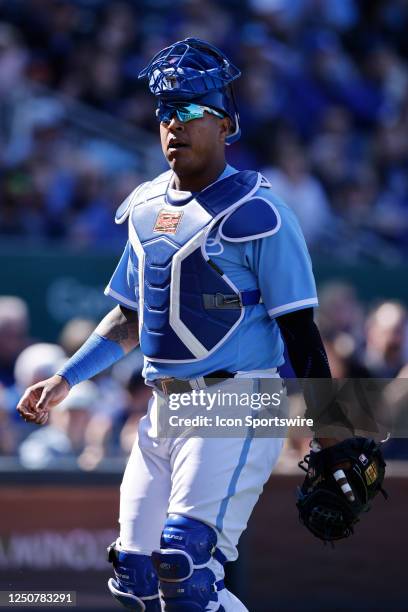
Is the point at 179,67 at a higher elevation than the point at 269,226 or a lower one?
higher

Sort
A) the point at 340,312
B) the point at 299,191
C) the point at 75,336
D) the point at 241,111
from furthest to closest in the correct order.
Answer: the point at 241,111 → the point at 299,191 → the point at 340,312 → the point at 75,336

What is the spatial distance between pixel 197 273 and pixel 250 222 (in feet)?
0.83

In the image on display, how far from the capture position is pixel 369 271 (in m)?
10.7

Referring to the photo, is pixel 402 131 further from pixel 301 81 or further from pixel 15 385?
pixel 15 385

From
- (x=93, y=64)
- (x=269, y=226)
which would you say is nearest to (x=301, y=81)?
(x=93, y=64)

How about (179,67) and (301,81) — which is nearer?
(179,67)

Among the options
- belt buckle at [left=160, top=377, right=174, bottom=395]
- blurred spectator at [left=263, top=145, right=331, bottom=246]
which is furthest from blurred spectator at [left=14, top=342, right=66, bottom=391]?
blurred spectator at [left=263, top=145, right=331, bottom=246]

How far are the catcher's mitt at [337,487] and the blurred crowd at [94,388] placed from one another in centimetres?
197

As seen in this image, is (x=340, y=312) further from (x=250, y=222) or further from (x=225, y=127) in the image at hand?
(x=250, y=222)

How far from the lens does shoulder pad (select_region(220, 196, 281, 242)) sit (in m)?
4.26

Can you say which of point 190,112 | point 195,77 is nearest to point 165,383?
point 190,112

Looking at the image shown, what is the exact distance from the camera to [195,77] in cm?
439

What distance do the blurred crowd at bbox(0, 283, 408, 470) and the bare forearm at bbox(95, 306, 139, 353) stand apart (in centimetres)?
189

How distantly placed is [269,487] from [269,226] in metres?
2.94
